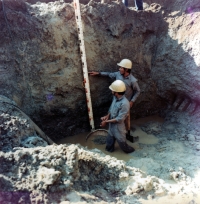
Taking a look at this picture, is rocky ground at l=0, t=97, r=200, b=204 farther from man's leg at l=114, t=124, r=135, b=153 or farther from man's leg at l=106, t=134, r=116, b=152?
man's leg at l=106, t=134, r=116, b=152

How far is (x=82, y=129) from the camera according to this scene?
17.2ft

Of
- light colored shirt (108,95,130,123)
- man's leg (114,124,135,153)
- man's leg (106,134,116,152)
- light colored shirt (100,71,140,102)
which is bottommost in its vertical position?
man's leg (106,134,116,152)

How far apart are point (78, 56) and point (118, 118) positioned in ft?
4.78

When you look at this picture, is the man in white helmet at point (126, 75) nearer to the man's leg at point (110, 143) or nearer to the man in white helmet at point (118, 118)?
the man in white helmet at point (118, 118)

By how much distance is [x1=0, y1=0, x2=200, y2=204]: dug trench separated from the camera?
107 inches

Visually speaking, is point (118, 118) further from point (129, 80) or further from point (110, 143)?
point (129, 80)

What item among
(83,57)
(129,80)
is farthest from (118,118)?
(83,57)

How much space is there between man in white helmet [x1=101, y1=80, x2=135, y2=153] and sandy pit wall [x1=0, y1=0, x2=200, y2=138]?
81 cm

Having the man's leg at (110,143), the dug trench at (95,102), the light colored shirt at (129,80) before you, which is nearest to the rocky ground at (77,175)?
the dug trench at (95,102)

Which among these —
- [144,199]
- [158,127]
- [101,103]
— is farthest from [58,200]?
[158,127]

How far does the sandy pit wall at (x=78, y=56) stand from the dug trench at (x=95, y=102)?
18 mm

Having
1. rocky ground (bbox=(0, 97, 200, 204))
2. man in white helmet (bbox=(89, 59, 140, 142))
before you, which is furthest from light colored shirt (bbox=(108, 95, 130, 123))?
rocky ground (bbox=(0, 97, 200, 204))

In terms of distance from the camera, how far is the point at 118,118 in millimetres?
4285

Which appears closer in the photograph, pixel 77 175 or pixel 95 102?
pixel 77 175
